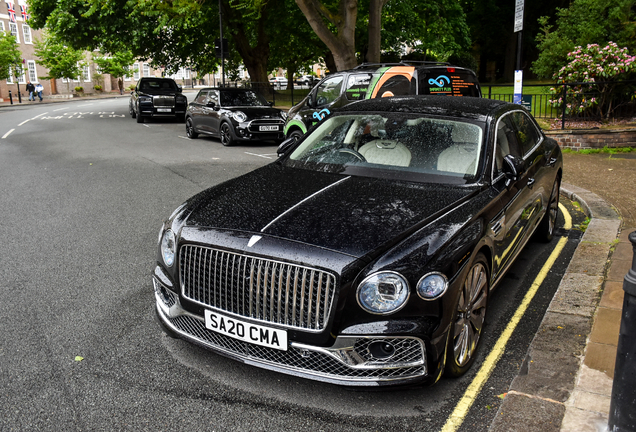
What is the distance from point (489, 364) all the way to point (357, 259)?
132 centimetres

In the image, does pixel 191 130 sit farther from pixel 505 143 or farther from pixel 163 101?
pixel 505 143

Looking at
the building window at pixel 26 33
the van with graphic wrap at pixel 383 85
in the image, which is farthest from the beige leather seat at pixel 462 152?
the building window at pixel 26 33

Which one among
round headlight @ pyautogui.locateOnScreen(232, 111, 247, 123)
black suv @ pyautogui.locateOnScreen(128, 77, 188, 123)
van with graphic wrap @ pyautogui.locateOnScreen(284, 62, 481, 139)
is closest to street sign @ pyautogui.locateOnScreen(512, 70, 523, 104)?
van with graphic wrap @ pyautogui.locateOnScreen(284, 62, 481, 139)

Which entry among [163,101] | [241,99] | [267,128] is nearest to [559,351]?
[267,128]

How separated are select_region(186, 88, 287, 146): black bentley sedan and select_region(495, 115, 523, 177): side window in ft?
33.7

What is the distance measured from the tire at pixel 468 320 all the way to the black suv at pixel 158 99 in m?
22.0

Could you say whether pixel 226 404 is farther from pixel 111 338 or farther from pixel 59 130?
pixel 59 130

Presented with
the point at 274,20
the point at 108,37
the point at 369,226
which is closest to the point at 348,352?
the point at 369,226

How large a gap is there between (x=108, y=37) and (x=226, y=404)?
92.2ft

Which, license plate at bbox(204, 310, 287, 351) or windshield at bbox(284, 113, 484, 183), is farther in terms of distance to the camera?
windshield at bbox(284, 113, 484, 183)

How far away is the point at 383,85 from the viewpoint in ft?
34.4

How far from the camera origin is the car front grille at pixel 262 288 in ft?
9.70

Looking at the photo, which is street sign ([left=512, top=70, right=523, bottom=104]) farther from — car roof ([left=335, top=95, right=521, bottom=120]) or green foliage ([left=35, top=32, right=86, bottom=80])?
green foliage ([left=35, top=32, right=86, bottom=80])

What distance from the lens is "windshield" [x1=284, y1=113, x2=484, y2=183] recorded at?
4219 mm
